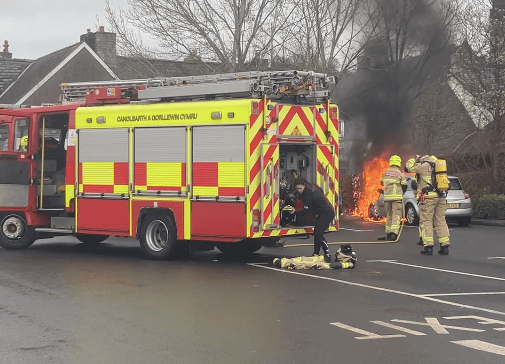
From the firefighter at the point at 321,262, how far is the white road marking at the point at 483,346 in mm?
4872

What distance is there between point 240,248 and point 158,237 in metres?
1.45

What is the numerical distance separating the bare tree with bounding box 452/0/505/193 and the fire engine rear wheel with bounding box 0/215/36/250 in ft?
45.4

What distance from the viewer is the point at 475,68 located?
24109 mm

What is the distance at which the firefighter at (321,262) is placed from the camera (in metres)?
12.1

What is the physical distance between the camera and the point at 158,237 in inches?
529

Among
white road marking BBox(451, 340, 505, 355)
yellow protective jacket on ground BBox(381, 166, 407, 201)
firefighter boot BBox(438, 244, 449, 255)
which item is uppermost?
yellow protective jacket on ground BBox(381, 166, 407, 201)

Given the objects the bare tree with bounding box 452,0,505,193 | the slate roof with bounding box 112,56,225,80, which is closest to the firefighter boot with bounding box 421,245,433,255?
the bare tree with bounding box 452,0,505,193

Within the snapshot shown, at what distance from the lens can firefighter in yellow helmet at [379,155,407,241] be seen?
16.5 metres

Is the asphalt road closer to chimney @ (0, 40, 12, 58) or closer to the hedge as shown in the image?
the hedge

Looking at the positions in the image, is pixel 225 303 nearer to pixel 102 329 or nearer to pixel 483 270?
pixel 102 329

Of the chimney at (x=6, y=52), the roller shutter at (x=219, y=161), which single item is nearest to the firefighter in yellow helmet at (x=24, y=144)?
the roller shutter at (x=219, y=161)

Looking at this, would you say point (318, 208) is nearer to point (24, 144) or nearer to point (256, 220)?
point (256, 220)

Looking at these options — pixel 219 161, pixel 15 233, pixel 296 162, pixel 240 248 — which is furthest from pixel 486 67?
pixel 15 233

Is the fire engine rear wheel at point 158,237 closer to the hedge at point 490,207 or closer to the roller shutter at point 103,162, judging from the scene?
the roller shutter at point 103,162
